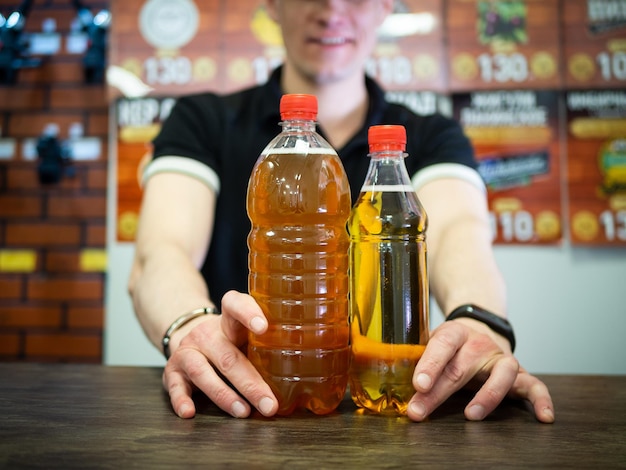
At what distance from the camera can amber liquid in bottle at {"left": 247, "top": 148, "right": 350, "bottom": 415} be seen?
2.35ft

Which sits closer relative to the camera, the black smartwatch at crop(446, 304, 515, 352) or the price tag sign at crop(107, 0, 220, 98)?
the black smartwatch at crop(446, 304, 515, 352)

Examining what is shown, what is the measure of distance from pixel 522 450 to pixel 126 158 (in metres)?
2.13

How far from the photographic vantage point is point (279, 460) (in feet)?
1.79

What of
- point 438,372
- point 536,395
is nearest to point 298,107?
point 438,372

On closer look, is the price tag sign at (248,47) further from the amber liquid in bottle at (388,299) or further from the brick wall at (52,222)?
the amber liquid in bottle at (388,299)

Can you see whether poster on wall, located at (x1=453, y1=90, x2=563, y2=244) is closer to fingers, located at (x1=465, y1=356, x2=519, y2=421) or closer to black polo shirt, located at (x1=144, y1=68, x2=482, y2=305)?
black polo shirt, located at (x1=144, y1=68, x2=482, y2=305)

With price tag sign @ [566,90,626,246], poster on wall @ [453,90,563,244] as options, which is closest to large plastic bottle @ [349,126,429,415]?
poster on wall @ [453,90,563,244]

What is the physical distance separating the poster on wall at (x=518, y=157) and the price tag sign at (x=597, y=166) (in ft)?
0.20

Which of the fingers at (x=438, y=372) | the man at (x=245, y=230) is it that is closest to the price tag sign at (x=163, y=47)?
the man at (x=245, y=230)

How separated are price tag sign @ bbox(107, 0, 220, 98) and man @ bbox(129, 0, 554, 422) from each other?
2.95 feet

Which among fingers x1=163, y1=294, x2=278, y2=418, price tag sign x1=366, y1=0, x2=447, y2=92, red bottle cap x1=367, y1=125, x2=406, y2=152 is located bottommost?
fingers x1=163, y1=294, x2=278, y2=418

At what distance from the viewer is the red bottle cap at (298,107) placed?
726 millimetres

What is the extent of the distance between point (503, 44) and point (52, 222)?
2.08 metres

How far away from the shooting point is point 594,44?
229cm
